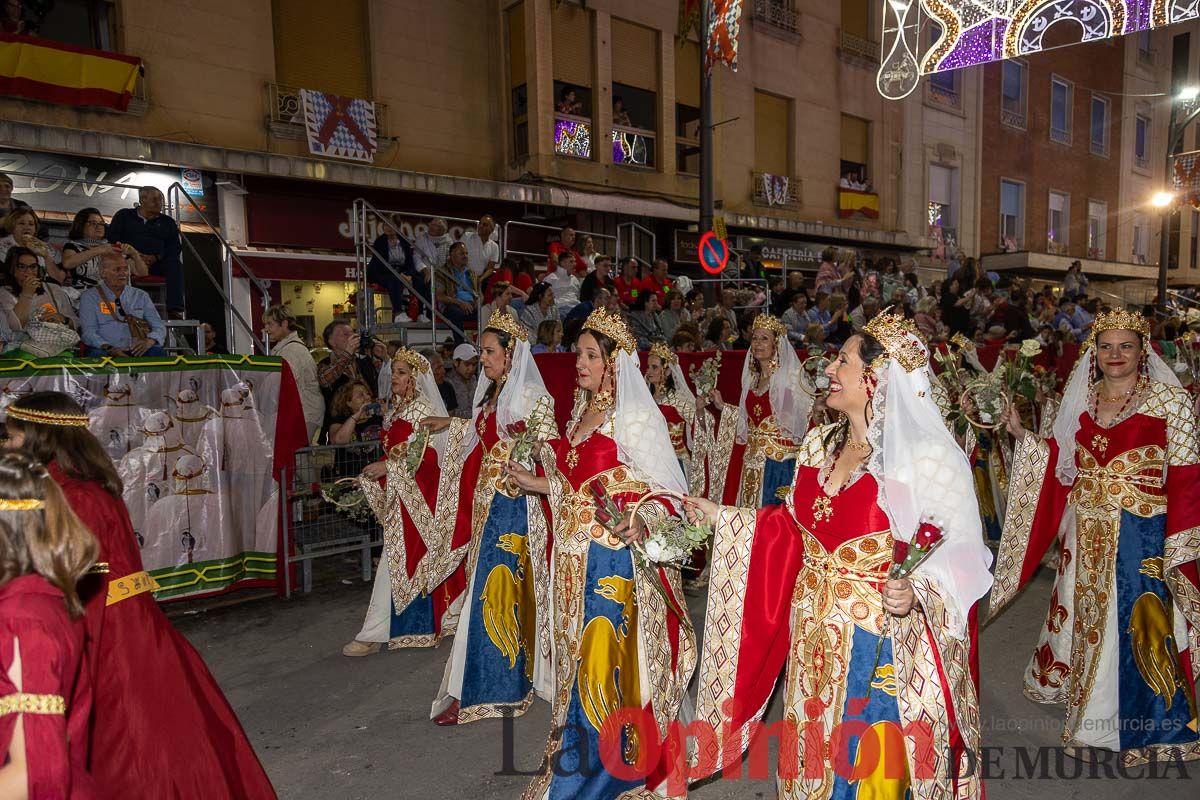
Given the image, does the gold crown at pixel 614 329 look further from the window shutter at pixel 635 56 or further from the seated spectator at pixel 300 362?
the window shutter at pixel 635 56

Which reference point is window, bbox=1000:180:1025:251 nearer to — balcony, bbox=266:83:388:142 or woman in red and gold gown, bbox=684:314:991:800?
balcony, bbox=266:83:388:142

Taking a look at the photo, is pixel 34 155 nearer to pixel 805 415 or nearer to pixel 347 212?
pixel 347 212

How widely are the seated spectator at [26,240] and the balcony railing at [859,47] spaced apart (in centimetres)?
1813

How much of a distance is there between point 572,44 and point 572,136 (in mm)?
1726

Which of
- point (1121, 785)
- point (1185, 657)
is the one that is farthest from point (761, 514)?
point (1185, 657)

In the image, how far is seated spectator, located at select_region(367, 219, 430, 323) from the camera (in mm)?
10375

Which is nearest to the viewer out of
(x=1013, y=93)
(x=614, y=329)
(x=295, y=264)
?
(x=614, y=329)

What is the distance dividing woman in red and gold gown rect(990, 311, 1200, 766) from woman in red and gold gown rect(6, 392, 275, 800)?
3395mm

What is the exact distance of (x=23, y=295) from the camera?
6258 millimetres

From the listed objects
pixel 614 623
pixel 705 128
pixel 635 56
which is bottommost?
pixel 614 623

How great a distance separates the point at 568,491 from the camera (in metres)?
3.78

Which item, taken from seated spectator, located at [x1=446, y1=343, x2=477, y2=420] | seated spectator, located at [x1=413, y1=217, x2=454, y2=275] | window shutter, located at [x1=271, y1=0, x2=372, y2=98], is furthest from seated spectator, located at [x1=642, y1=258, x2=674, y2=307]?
window shutter, located at [x1=271, y1=0, x2=372, y2=98]

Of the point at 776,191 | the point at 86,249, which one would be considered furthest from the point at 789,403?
the point at 776,191

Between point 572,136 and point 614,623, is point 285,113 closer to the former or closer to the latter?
point 572,136
